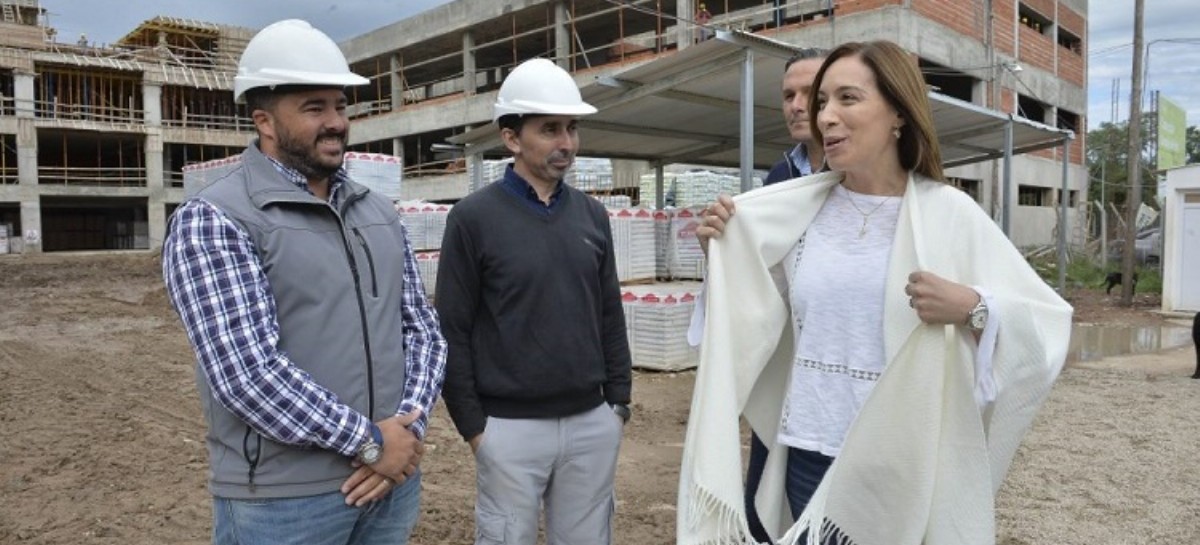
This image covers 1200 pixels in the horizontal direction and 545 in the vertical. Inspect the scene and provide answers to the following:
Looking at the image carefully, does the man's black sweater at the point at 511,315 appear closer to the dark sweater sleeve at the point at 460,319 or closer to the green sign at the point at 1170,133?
the dark sweater sleeve at the point at 460,319

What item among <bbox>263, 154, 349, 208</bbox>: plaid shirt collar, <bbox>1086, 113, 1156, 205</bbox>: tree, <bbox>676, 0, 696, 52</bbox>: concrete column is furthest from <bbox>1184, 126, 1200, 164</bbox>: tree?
<bbox>263, 154, 349, 208</bbox>: plaid shirt collar

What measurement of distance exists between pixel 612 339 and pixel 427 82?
3762 cm

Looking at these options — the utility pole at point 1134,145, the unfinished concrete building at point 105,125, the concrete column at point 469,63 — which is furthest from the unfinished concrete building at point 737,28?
the unfinished concrete building at point 105,125

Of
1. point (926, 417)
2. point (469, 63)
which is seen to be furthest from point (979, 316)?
point (469, 63)

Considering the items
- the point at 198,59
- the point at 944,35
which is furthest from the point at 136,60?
the point at 944,35

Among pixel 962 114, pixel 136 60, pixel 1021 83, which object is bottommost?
pixel 962 114

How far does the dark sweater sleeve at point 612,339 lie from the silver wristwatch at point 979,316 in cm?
135

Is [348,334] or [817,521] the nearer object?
[817,521]

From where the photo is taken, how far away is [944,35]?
21016 mm

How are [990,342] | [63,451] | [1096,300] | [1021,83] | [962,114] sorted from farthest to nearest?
1. [1021,83]
2. [1096,300]
3. [962,114]
4. [63,451]
5. [990,342]

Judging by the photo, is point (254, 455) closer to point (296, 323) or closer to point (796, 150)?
point (296, 323)

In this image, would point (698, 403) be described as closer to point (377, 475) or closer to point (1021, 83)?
point (377, 475)

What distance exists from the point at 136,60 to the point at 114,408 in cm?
3578

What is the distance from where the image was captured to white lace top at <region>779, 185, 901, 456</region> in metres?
1.91
